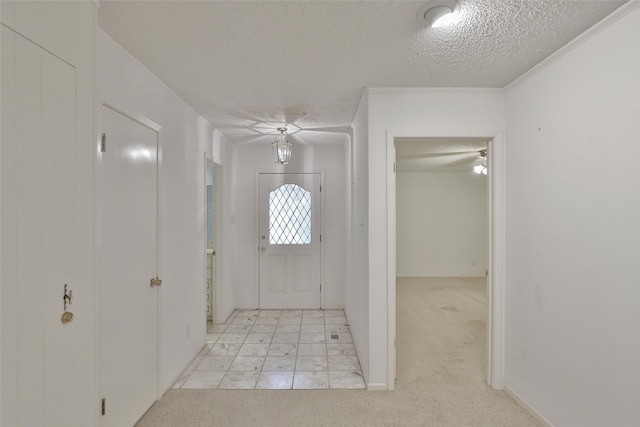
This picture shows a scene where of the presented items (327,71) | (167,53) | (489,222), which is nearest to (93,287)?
(167,53)

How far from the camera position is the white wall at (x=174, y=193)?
1886 millimetres

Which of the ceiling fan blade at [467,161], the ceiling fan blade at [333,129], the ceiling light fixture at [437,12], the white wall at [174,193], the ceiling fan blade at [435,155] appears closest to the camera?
the ceiling light fixture at [437,12]

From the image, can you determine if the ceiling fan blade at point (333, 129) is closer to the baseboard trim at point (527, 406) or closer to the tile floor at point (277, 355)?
the tile floor at point (277, 355)

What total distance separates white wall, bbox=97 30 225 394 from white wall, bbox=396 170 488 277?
4.59 meters

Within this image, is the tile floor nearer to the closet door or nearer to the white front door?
the white front door

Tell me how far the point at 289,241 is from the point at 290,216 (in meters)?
0.37

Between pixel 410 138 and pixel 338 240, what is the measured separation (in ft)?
7.79

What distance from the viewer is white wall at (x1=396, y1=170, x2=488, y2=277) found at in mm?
6695

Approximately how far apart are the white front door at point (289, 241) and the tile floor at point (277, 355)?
0.35m

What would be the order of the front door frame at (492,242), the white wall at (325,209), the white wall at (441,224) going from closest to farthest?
the front door frame at (492,242), the white wall at (325,209), the white wall at (441,224)

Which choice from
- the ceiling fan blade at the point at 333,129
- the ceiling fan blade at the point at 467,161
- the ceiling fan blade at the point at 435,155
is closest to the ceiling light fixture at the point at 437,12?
the ceiling fan blade at the point at 333,129

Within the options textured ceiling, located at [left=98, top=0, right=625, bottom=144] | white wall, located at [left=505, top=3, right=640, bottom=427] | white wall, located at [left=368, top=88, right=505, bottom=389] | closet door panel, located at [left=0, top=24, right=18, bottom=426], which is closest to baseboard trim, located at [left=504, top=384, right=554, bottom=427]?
white wall, located at [left=505, top=3, right=640, bottom=427]

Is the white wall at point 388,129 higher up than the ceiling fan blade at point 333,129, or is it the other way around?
the ceiling fan blade at point 333,129

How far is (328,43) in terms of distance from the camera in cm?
178
